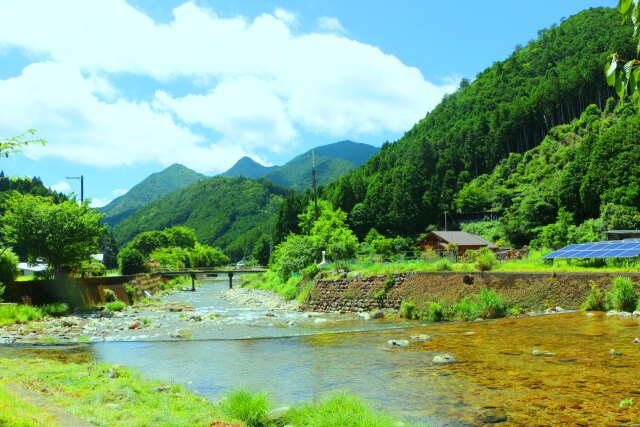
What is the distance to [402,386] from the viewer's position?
44.1 feet

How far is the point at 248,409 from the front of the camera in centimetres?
975

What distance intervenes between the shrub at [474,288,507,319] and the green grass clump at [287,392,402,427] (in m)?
19.1

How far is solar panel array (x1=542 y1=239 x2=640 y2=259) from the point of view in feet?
89.2

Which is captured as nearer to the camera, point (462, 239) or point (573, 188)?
point (462, 239)

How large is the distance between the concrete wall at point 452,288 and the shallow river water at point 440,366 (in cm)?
235

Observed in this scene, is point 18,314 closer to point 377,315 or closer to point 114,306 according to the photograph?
point 114,306

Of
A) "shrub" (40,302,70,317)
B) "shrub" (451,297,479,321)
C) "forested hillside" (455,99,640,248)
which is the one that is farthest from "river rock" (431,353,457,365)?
"forested hillside" (455,99,640,248)

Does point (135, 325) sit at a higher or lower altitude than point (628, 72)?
lower

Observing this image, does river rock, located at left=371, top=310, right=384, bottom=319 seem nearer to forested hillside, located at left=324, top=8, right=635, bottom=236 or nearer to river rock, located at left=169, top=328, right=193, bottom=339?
river rock, located at left=169, top=328, right=193, bottom=339

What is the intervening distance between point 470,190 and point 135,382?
11444 centimetres

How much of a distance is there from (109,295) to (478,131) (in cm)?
11637

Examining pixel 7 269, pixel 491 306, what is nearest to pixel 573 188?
pixel 491 306

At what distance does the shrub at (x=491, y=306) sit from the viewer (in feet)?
89.7

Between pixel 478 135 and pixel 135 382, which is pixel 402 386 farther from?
pixel 478 135
